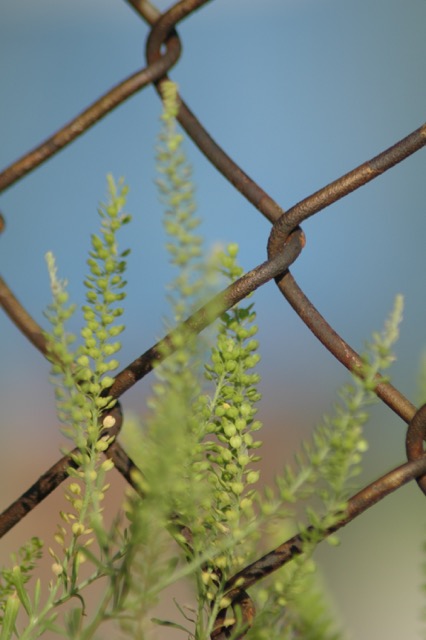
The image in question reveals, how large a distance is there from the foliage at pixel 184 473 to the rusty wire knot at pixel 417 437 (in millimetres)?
34

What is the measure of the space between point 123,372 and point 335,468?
0.45ft

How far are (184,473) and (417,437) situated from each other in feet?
0.42

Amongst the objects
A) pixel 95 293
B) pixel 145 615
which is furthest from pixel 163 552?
pixel 95 293

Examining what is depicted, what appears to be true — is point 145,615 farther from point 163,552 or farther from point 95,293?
point 95,293

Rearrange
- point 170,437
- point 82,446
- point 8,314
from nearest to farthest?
point 170,437 → point 82,446 → point 8,314

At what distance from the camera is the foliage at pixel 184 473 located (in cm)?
27

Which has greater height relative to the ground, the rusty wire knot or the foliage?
the foliage

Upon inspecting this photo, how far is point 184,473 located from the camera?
31 cm

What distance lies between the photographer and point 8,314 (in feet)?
1.48

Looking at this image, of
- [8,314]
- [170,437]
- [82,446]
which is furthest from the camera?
[8,314]

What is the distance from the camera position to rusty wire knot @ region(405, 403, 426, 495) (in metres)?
0.38

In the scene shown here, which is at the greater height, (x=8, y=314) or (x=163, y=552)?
(x=8, y=314)

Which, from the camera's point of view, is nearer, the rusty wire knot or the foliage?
the foliage

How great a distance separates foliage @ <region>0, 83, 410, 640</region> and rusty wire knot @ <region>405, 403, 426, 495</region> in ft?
0.11
